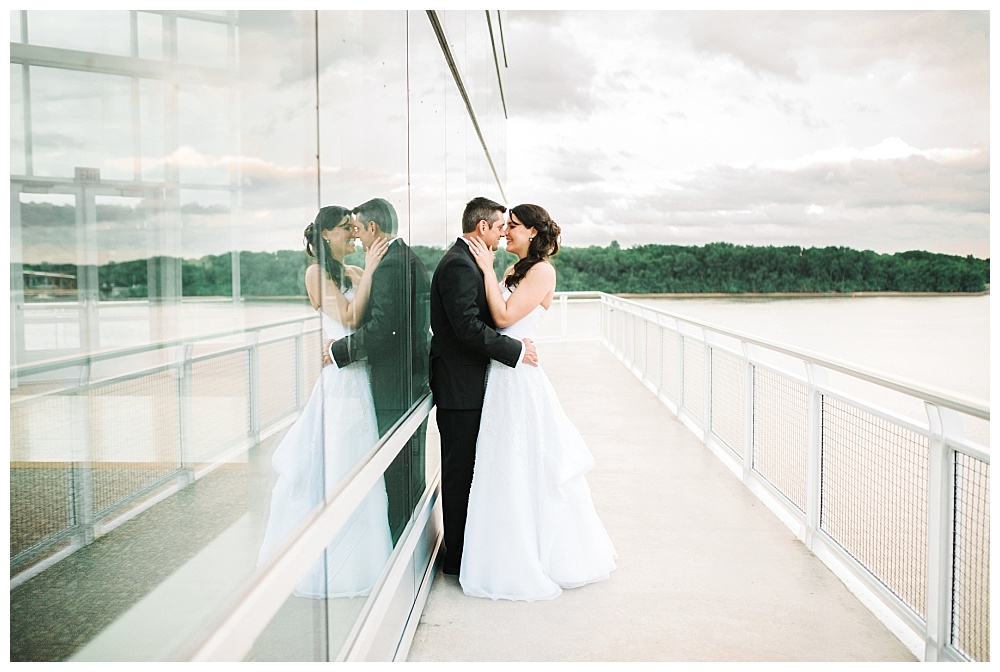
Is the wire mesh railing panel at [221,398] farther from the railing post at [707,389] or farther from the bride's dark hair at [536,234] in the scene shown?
the railing post at [707,389]

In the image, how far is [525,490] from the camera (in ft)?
10.5

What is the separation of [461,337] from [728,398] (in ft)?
9.88

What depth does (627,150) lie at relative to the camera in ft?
106

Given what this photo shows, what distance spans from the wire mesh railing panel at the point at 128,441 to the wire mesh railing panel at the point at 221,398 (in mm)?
116

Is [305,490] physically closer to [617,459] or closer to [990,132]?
[990,132]

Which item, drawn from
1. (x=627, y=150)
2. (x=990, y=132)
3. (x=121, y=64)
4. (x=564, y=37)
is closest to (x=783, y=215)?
(x=627, y=150)

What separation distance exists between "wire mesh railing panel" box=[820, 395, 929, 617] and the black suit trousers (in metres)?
1.67

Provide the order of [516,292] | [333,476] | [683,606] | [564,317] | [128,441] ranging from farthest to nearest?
[564,317], [516,292], [683,606], [128,441], [333,476]

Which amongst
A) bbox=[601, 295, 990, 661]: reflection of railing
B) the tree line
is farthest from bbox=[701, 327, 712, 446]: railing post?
the tree line

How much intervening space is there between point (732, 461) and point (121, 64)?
4887mm

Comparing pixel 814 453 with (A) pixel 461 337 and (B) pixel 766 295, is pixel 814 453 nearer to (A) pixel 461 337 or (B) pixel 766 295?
(A) pixel 461 337

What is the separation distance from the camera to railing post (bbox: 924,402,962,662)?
7.91 feet

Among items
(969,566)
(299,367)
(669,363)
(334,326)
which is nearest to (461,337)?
(334,326)

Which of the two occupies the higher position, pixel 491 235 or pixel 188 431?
pixel 491 235
